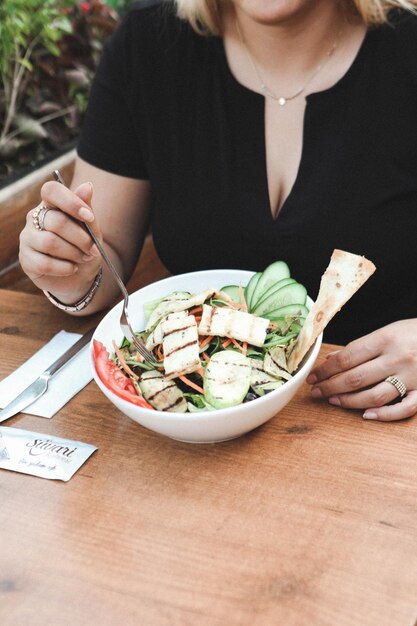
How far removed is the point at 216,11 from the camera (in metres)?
1.55

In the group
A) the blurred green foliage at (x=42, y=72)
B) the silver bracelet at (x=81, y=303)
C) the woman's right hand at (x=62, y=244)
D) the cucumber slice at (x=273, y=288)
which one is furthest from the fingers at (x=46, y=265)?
the blurred green foliage at (x=42, y=72)

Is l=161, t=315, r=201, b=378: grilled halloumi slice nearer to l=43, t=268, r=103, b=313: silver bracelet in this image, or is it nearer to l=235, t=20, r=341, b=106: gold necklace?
l=43, t=268, r=103, b=313: silver bracelet

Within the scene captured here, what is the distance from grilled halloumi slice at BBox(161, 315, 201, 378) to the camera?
962 millimetres

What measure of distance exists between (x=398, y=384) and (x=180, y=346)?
13.6 inches

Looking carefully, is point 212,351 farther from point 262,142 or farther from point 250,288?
point 262,142

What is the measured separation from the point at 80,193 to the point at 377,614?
29.0 inches

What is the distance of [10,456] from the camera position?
1.02 metres

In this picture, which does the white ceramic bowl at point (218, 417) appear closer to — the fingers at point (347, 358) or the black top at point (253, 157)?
the fingers at point (347, 358)

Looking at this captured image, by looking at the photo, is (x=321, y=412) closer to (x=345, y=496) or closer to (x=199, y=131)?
(x=345, y=496)

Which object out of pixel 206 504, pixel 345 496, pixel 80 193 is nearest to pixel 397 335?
pixel 345 496

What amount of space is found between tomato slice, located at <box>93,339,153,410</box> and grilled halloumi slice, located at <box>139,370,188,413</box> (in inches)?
0.4

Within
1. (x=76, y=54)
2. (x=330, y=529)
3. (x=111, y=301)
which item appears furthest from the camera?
(x=76, y=54)

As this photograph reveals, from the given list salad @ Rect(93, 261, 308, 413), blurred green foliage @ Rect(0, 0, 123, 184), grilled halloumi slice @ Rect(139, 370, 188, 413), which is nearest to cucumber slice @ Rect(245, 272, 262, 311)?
salad @ Rect(93, 261, 308, 413)

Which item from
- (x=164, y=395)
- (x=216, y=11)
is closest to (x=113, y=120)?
(x=216, y=11)
